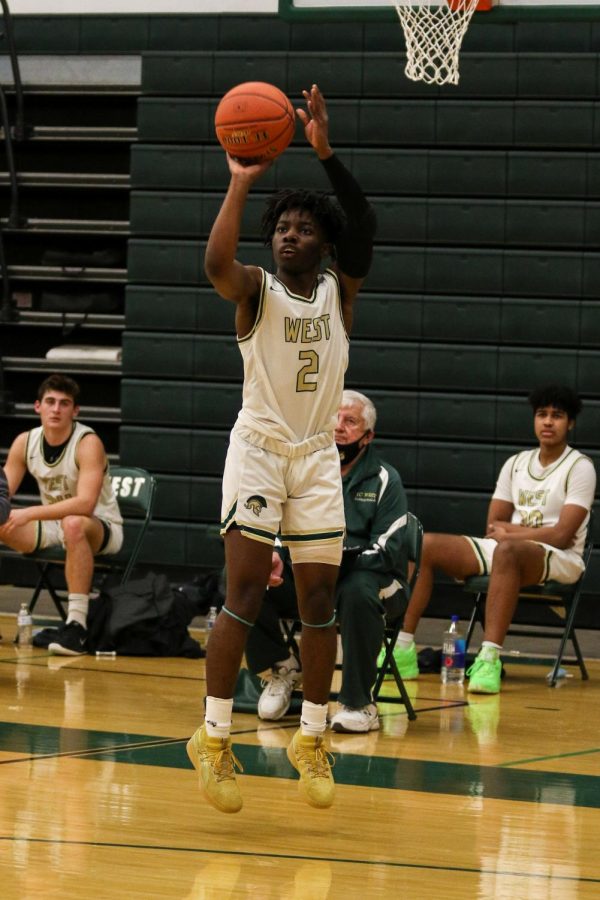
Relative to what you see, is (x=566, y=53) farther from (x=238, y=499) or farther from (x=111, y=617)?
(x=238, y=499)

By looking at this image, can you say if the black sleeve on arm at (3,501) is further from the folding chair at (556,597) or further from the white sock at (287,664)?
the folding chair at (556,597)

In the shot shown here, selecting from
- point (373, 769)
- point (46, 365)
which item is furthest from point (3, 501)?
point (46, 365)

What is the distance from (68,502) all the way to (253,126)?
371 centimetres

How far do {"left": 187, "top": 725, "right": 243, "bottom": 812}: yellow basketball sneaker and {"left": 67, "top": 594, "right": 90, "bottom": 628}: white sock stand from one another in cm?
337

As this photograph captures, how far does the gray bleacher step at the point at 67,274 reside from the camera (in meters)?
10.0

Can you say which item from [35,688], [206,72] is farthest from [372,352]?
[35,688]

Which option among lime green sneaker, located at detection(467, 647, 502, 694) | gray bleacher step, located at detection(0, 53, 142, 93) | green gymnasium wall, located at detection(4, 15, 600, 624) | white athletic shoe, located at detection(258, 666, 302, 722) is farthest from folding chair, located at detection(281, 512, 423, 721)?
gray bleacher step, located at detection(0, 53, 142, 93)

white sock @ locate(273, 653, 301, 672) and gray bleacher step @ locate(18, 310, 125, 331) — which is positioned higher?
gray bleacher step @ locate(18, 310, 125, 331)

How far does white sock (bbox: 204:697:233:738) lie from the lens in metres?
3.59

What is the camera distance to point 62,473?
23.8 ft

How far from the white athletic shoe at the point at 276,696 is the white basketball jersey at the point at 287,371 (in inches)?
66.2

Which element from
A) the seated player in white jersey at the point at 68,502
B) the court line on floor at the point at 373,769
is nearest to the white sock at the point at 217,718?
the court line on floor at the point at 373,769

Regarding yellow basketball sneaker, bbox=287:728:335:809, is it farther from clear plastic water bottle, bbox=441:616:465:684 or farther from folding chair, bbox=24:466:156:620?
folding chair, bbox=24:466:156:620

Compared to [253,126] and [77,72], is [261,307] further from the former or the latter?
[77,72]
